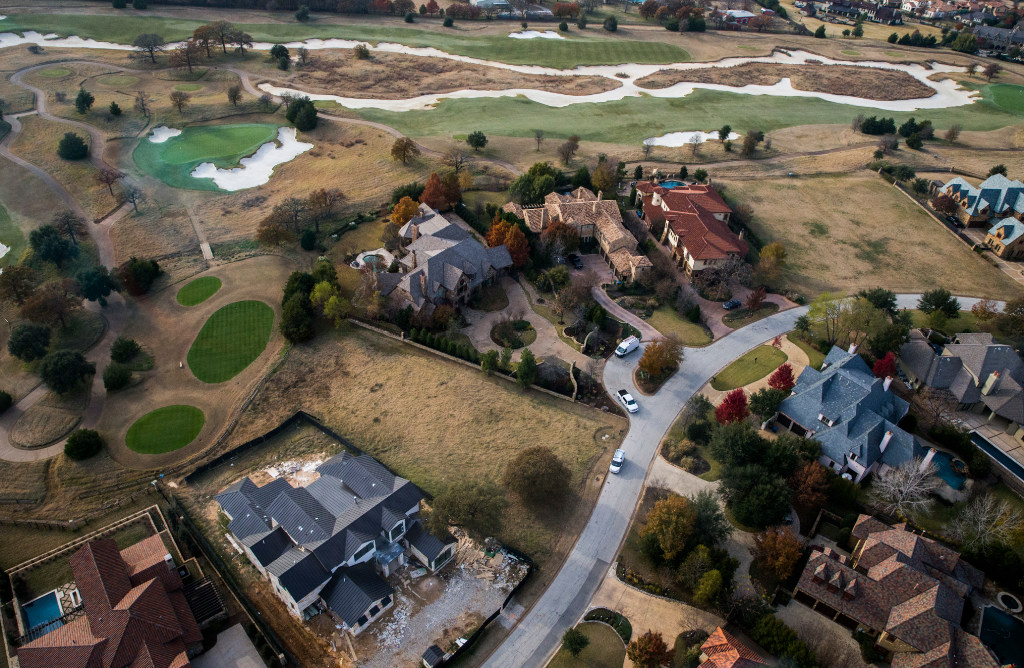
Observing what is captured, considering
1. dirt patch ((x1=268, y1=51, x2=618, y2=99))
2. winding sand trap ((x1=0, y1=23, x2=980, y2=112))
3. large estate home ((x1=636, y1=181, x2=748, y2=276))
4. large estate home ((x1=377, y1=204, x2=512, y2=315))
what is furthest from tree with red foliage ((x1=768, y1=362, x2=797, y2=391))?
dirt patch ((x1=268, y1=51, x2=618, y2=99))

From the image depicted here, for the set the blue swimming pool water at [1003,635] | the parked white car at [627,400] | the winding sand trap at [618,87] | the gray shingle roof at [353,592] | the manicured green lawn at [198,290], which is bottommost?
the blue swimming pool water at [1003,635]

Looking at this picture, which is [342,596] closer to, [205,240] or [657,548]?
[657,548]

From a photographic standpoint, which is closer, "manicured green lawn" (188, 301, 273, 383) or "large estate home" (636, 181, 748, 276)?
"manicured green lawn" (188, 301, 273, 383)

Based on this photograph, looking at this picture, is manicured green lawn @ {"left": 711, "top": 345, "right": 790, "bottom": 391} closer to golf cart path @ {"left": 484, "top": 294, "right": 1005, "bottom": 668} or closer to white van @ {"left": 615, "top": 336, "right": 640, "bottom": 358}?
golf cart path @ {"left": 484, "top": 294, "right": 1005, "bottom": 668}

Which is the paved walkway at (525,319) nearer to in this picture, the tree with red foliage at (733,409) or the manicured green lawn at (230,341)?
the tree with red foliage at (733,409)

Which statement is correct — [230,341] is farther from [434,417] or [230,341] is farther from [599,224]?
[599,224]

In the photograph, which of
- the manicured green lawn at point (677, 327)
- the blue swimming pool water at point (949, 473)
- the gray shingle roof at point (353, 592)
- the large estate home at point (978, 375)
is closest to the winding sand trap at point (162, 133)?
the manicured green lawn at point (677, 327)
